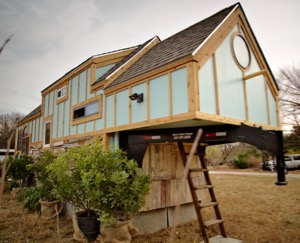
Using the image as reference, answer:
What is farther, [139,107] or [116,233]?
[139,107]

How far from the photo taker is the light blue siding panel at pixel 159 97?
5725mm

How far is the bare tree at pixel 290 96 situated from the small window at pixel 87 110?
2228cm

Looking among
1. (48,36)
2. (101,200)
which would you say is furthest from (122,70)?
(48,36)

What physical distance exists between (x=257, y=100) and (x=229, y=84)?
1428 millimetres

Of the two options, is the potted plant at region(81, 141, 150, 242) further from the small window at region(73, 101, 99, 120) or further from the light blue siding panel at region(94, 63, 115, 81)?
the light blue siding panel at region(94, 63, 115, 81)

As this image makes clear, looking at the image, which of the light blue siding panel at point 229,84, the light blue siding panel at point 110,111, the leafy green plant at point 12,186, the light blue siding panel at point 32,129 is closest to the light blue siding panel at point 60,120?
the light blue siding panel at point 110,111

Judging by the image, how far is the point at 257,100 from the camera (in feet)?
22.5

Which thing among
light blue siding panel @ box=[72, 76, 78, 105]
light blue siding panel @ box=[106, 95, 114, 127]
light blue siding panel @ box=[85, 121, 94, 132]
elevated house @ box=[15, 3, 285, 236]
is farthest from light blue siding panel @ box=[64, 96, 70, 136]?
light blue siding panel @ box=[106, 95, 114, 127]

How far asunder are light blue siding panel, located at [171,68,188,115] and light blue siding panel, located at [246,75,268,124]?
7.51 ft

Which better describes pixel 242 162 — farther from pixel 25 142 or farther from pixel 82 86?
pixel 82 86

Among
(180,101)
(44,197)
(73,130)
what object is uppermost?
(180,101)

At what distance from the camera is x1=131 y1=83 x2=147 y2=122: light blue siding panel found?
6307 millimetres

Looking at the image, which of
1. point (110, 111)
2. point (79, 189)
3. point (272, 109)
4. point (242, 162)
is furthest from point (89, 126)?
point (242, 162)

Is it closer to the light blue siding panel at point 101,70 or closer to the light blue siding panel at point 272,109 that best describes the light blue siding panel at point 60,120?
the light blue siding panel at point 101,70
